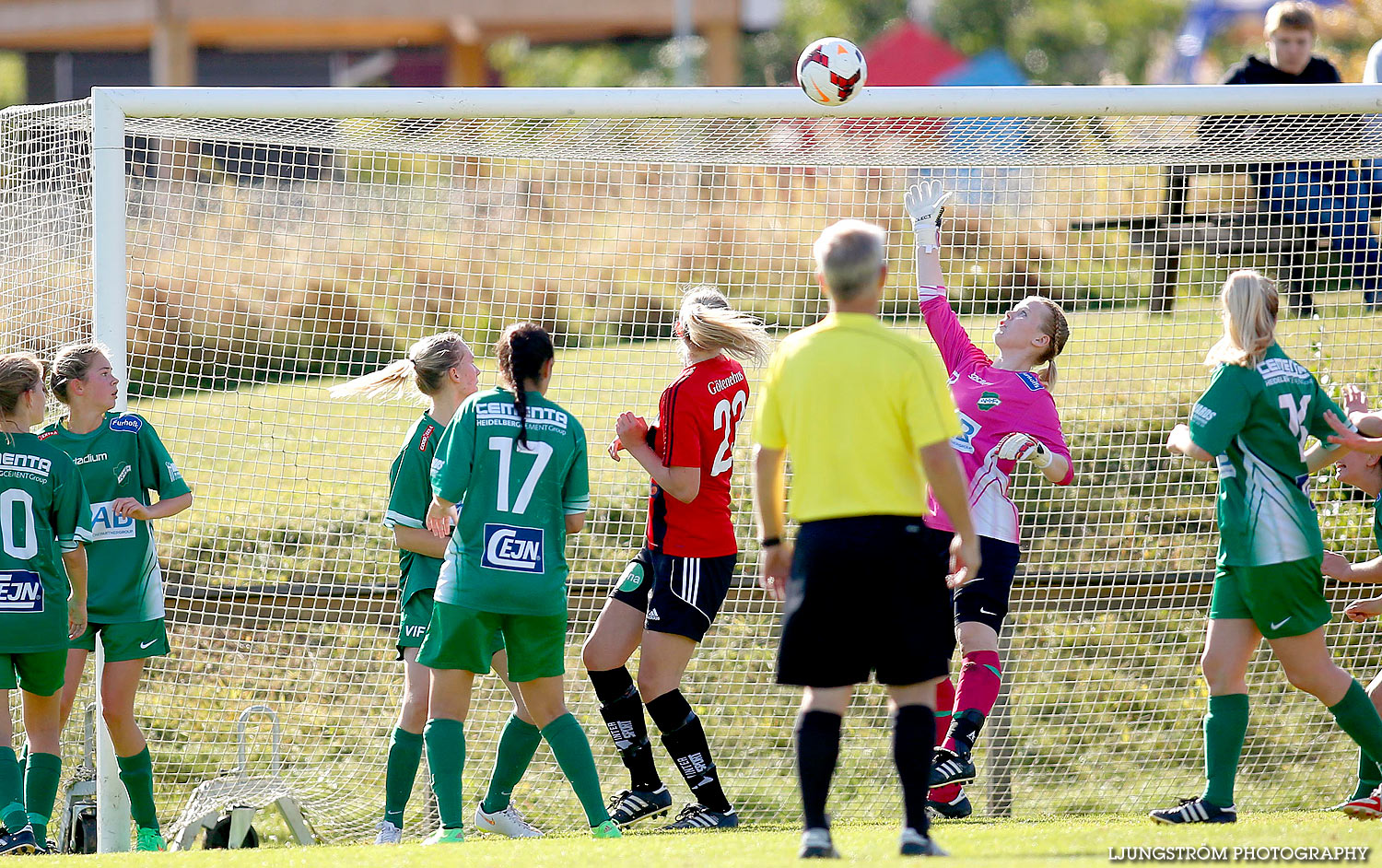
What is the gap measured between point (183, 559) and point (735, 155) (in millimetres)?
3331

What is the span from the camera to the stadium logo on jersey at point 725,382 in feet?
16.7

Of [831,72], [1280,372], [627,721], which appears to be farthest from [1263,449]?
[627,721]

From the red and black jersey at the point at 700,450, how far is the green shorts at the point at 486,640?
677 millimetres

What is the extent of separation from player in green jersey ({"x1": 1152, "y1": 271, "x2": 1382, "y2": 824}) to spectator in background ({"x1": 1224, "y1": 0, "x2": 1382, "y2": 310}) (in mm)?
2156

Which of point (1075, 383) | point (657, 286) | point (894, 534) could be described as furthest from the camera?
point (657, 286)

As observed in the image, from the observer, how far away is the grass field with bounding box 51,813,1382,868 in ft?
12.7

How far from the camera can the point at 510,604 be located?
4527mm

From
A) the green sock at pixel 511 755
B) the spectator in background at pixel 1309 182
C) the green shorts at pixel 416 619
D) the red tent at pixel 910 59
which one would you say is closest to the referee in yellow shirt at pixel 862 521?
the green sock at pixel 511 755

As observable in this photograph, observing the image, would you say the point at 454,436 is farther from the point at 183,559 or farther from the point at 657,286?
the point at 657,286

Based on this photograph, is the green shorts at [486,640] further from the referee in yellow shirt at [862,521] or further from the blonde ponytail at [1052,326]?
the blonde ponytail at [1052,326]

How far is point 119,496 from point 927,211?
3243 millimetres

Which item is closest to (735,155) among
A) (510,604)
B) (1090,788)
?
(510,604)

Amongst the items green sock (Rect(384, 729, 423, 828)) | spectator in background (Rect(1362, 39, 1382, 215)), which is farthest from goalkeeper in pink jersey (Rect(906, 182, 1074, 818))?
spectator in background (Rect(1362, 39, 1382, 215))

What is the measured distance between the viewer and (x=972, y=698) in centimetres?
500
